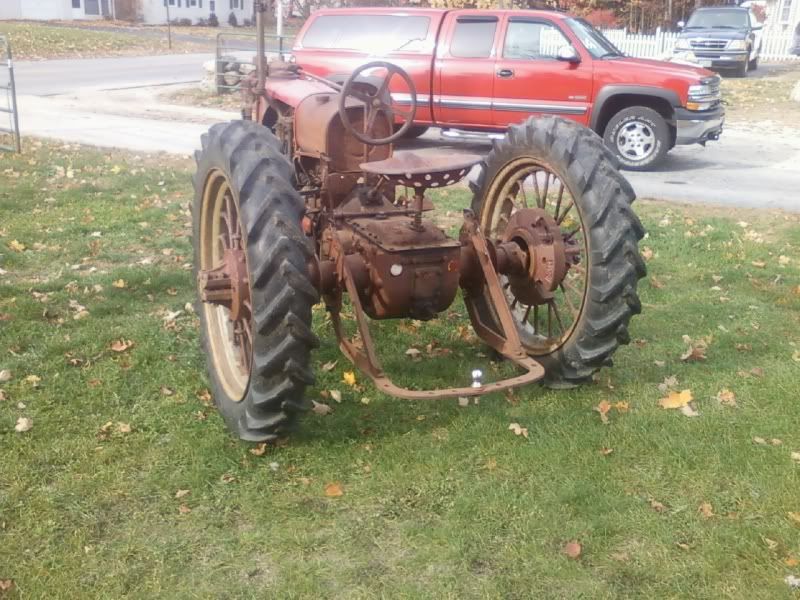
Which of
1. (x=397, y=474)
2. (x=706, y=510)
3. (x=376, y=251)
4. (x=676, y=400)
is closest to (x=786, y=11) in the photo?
(x=676, y=400)

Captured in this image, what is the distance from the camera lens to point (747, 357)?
5.32 m

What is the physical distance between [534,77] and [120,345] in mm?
8552

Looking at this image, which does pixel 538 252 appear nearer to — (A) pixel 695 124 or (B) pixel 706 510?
(B) pixel 706 510

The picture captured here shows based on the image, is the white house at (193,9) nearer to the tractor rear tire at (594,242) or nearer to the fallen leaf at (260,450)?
the tractor rear tire at (594,242)

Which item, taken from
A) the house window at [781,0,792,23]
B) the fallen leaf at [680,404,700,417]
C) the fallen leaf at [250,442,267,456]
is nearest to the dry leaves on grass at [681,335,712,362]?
the fallen leaf at [680,404,700,417]

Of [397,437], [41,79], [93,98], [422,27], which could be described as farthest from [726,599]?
[41,79]

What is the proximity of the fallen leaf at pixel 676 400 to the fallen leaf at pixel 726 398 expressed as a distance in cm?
17

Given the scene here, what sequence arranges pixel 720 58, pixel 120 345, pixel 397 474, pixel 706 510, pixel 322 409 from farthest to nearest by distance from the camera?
1. pixel 720 58
2. pixel 120 345
3. pixel 322 409
4. pixel 397 474
5. pixel 706 510

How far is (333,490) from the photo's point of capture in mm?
3787

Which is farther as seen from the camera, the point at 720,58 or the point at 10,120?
the point at 720,58

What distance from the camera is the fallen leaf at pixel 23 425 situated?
4.22 m

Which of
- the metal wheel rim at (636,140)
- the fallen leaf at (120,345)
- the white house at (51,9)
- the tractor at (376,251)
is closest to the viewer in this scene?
the tractor at (376,251)

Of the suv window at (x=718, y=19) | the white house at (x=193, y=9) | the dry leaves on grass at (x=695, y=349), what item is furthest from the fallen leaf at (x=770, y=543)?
the white house at (x=193, y=9)

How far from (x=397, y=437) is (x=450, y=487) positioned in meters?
0.50
